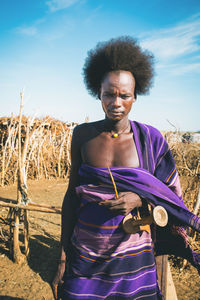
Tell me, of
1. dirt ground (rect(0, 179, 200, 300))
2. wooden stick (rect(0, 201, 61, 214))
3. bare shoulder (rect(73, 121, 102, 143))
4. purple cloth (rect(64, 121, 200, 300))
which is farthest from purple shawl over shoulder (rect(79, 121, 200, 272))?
dirt ground (rect(0, 179, 200, 300))

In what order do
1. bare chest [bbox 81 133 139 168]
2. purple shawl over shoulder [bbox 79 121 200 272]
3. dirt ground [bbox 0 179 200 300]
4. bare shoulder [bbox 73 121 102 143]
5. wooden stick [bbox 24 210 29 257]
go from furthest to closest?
wooden stick [bbox 24 210 29 257], dirt ground [bbox 0 179 200 300], bare shoulder [bbox 73 121 102 143], bare chest [bbox 81 133 139 168], purple shawl over shoulder [bbox 79 121 200 272]

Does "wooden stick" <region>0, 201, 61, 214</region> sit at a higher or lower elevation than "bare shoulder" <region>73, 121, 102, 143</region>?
lower

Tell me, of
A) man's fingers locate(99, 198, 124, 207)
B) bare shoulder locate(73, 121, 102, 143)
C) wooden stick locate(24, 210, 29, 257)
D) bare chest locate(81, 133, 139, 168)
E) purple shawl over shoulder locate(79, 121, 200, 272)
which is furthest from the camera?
Result: wooden stick locate(24, 210, 29, 257)

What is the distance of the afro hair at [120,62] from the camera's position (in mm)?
1548

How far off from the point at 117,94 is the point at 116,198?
26.6 inches

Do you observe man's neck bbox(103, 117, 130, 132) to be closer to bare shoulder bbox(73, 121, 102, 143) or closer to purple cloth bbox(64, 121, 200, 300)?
bare shoulder bbox(73, 121, 102, 143)

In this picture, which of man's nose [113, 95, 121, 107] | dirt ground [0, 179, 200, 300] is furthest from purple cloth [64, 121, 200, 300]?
dirt ground [0, 179, 200, 300]

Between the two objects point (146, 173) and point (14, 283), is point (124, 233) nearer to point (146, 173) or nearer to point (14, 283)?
point (146, 173)

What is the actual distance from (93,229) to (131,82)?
103 cm

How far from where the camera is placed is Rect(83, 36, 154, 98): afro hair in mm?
1548

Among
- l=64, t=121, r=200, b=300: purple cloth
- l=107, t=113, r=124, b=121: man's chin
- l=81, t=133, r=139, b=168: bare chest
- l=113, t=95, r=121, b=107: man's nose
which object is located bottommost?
l=64, t=121, r=200, b=300: purple cloth

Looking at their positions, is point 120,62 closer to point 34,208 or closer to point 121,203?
Answer: point 121,203

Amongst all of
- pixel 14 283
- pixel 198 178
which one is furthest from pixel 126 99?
pixel 14 283

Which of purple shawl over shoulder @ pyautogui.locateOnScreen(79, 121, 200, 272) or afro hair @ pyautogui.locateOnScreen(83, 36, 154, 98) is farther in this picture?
afro hair @ pyautogui.locateOnScreen(83, 36, 154, 98)
